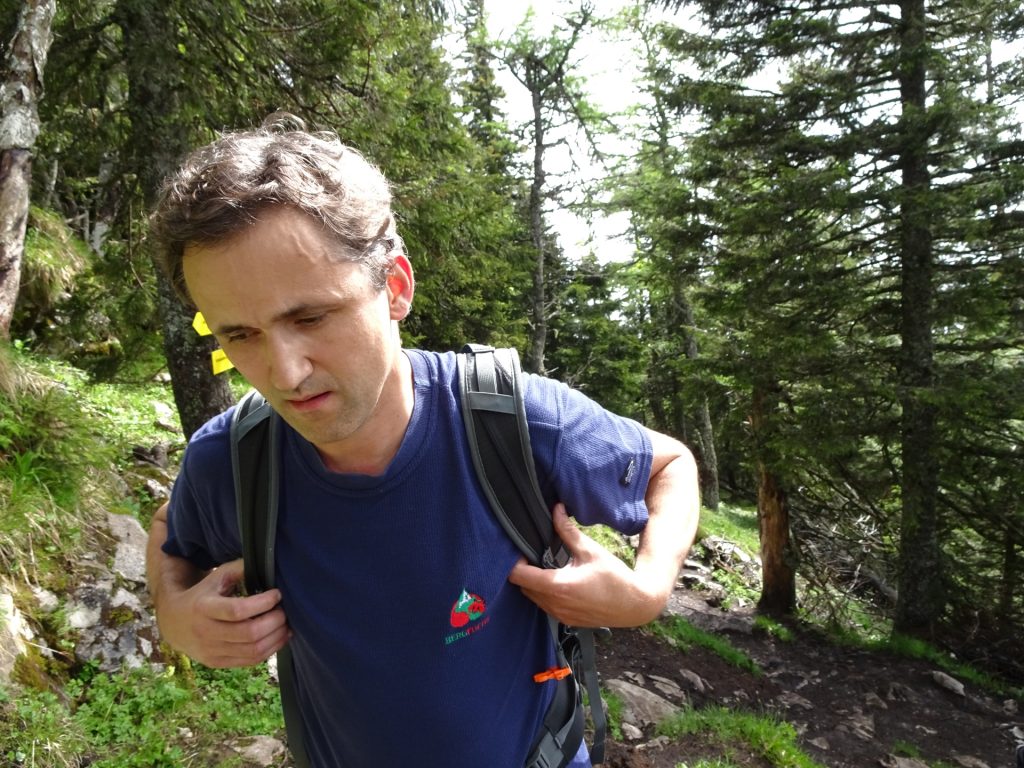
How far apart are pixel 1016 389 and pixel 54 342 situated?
12014 millimetres

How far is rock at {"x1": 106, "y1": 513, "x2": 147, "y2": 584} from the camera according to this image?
4.20m

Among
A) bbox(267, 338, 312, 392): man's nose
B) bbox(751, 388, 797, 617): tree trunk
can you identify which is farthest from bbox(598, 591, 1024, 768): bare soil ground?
bbox(267, 338, 312, 392): man's nose

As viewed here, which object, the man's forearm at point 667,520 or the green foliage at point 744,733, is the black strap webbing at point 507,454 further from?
the green foliage at point 744,733

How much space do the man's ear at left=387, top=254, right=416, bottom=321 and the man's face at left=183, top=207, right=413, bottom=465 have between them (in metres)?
0.06

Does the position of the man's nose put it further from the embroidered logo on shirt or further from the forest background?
the forest background

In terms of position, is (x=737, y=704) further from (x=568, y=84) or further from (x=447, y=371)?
(x=568, y=84)

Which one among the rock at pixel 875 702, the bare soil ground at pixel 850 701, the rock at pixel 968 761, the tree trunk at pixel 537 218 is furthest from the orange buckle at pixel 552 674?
the tree trunk at pixel 537 218

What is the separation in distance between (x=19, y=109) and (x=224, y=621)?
14.0 feet

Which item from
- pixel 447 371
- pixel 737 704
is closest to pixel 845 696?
pixel 737 704

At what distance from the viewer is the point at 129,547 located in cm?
441

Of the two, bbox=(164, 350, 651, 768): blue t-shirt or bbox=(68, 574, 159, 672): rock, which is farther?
bbox=(68, 574, 159, 672): rock

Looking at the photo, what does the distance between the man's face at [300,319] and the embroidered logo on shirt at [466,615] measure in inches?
18.7

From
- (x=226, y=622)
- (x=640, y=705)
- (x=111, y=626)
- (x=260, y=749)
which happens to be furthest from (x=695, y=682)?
(x=226, y=622)

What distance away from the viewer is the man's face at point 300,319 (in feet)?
4.28
